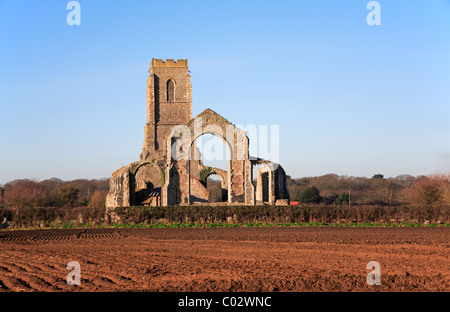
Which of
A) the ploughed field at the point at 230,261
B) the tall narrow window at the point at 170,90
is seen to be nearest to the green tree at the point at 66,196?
the tall narrow window at the point at 170,90

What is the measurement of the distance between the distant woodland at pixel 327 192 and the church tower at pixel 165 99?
9.15m

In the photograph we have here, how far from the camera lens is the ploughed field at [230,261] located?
1200 cm

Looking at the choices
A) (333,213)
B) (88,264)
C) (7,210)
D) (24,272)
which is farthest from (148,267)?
(7,210)

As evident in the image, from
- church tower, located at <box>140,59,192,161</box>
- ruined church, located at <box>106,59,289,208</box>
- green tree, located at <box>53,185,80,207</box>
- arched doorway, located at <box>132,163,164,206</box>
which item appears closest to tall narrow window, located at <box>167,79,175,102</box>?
church tower, located at <box>140,59,192,161</box>

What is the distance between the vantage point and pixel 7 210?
3472 centimetres

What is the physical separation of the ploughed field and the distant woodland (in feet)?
52.8

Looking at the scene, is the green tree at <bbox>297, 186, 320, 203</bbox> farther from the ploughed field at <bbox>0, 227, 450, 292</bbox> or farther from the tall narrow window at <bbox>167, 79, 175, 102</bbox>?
the ploughed field at <bbox>0, 227, 450, 292</bbox>

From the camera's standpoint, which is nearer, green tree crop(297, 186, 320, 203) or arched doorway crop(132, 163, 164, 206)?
arched doorway crop(132, 163, 164, 206)

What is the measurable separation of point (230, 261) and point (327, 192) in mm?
80128

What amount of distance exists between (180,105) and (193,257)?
45.0m

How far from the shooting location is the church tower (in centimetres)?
5962

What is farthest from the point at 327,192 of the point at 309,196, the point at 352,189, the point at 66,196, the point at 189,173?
the point at 189,173

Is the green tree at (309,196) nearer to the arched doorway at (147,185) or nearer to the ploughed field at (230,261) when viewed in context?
the arched doorway at (147,185)

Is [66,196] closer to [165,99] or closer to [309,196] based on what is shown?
[165,99]
